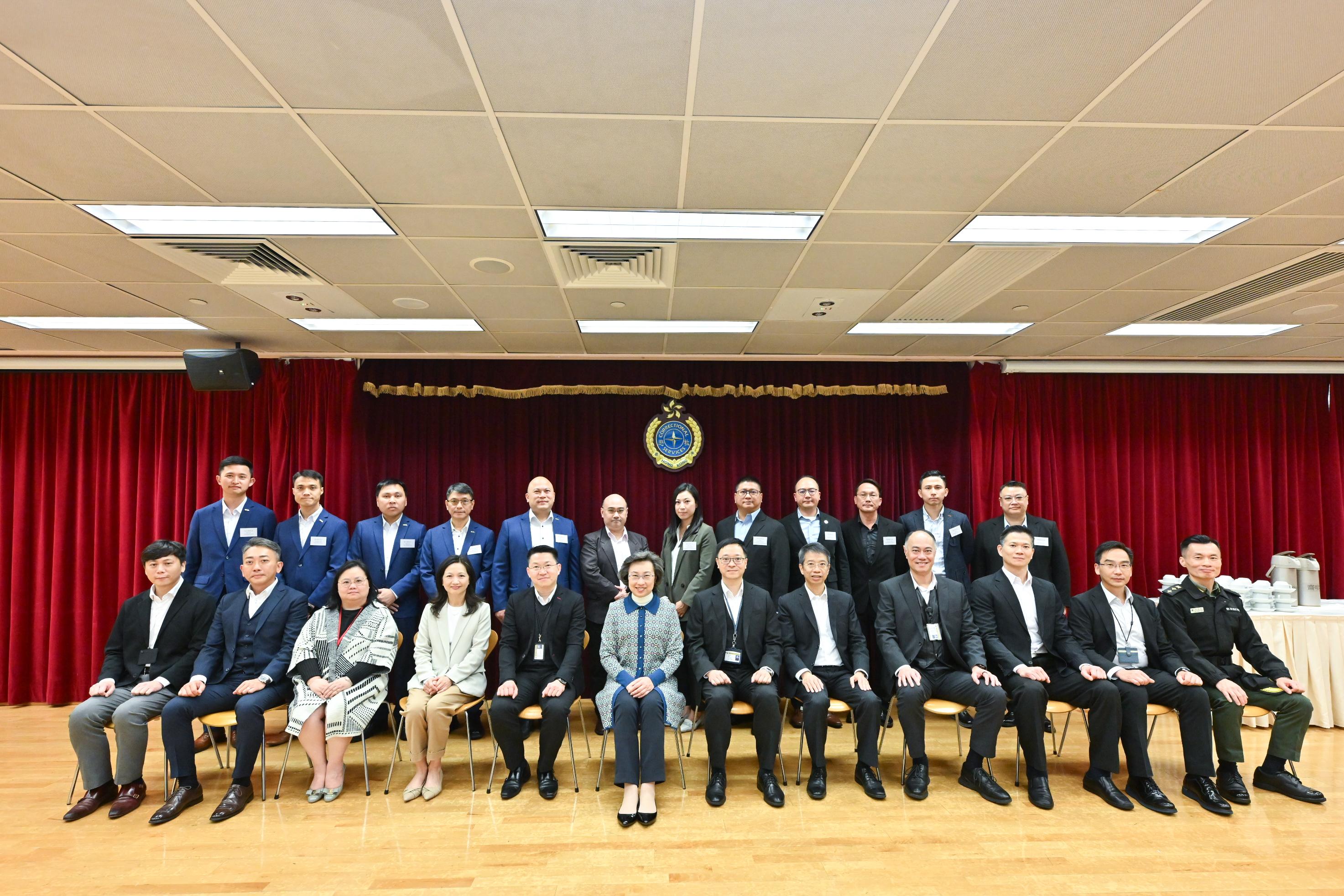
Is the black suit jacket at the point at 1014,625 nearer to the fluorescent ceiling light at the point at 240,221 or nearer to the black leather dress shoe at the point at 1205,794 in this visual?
the black leather dress shoe at the point at 1205,794

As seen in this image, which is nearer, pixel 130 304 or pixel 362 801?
pixel 362 801

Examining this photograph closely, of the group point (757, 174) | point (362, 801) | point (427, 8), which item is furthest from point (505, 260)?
point (362, 801)

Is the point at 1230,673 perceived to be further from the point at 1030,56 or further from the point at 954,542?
the point at 1030,56

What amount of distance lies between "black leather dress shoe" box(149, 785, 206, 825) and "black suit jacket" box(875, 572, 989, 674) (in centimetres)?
368

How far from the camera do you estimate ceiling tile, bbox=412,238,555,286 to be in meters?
3.20

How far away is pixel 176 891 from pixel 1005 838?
3.48 metres

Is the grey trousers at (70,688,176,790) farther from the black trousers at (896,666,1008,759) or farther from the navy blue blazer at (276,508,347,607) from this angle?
the black trousers at (896,666,1008,759)

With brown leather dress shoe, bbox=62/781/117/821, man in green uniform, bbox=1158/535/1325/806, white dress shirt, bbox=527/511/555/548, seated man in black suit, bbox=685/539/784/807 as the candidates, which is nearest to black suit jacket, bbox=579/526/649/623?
white dress shirt, bbox=527/511/555/548

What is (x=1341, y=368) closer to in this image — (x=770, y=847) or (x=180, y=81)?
(x=770, y=847)

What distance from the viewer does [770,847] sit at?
9.76ft

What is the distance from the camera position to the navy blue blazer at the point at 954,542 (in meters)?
4.91

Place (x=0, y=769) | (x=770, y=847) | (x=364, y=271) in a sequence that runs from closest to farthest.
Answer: (x=770, y=847), (x=364, y=271), (x=0, y=769)

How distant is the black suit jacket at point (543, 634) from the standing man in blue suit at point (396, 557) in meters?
1.12

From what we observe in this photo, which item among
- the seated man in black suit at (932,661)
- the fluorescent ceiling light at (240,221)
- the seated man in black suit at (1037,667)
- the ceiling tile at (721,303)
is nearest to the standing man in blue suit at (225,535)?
the fluorescent ceiling light at (240,221)
